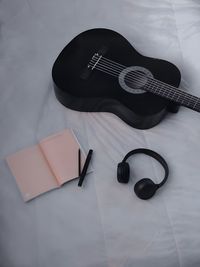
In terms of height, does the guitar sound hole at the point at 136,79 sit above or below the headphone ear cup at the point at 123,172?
above

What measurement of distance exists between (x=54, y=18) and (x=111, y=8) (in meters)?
0.23

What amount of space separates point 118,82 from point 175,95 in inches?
6.8

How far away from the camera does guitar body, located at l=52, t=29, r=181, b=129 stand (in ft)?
3.10

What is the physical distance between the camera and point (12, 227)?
825 mm

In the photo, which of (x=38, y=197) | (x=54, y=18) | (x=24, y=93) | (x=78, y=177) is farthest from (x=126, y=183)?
(x=54, y=18)

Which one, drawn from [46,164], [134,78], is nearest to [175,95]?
[134,78]

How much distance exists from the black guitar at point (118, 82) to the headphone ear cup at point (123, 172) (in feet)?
0.49

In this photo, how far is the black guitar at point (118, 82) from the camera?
0.94 meters

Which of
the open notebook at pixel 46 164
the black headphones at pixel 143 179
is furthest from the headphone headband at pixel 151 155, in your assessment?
the open notebook at pixel 46 164

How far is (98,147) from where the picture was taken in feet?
3.11

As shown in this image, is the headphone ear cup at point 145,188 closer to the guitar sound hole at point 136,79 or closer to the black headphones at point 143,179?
the black headphones at point 143,179

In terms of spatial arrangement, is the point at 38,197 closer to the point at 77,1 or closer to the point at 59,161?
the point at 59,161

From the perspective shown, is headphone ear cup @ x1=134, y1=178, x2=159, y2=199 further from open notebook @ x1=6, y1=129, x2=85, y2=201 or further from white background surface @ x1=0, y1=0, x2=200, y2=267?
open notebook @ x1=6, y1=129, x2=85, y2=201

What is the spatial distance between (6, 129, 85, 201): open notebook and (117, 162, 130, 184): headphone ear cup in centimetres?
11
